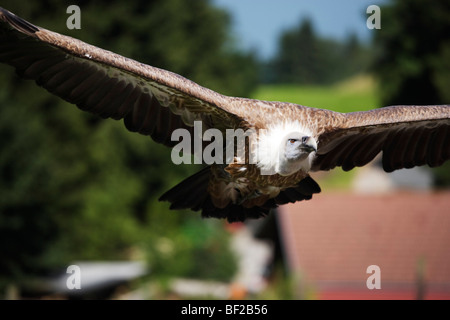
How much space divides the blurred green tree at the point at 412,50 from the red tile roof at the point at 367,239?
24261mm

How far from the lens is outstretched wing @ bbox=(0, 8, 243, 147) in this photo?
6.54 m

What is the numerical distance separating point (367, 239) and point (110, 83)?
14.9 m

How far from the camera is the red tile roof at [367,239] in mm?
19484

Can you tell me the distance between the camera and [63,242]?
2173 cm

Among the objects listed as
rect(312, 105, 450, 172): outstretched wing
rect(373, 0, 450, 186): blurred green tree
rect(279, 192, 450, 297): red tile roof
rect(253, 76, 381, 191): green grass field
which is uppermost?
rect(253, 76, 381, 191): green grass field

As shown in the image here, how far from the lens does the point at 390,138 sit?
25.5ft

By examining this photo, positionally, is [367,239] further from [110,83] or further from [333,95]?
[333,95]

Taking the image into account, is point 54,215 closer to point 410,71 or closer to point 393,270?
point 393,270

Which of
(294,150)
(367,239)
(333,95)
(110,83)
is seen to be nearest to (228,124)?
(294,150)

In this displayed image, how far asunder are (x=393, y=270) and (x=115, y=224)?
1427 cm

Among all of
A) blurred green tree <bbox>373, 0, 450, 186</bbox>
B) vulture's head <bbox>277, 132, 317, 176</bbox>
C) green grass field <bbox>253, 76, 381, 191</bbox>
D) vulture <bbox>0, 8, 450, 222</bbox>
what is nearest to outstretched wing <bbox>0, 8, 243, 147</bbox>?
vulture <bbox>0, 8, 450, 222</bbox>

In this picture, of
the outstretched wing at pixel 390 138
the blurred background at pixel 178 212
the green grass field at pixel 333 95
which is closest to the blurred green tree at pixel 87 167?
the blurred background at pixel 178 212

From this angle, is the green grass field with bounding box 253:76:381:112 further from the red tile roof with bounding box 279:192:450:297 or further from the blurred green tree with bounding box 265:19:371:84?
the red tile roof with bounding box 279:192:450:297

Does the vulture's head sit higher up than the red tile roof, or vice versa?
the red tile roof
